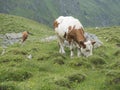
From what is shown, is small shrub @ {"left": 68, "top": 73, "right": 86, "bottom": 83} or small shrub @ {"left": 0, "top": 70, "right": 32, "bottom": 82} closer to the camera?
small shrub @ {"left": 0, "top": 70, "right": 32, "bottom": 82}

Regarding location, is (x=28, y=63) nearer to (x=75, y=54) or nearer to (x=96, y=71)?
(x=96, y=71)

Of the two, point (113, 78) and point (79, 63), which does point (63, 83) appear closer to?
point (113, 78)

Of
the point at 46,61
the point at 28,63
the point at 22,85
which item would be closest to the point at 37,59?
the point at 46,61

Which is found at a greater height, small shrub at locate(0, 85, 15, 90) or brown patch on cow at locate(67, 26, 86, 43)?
brown patch on cow at locate(67, 26, 86, 43)

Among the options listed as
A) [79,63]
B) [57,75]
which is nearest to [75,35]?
[79,63]

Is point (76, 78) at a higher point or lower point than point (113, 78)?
lower

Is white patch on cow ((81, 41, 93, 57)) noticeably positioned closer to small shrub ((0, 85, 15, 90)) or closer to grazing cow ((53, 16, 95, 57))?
grazing cow ((53, 16, 95, 57))

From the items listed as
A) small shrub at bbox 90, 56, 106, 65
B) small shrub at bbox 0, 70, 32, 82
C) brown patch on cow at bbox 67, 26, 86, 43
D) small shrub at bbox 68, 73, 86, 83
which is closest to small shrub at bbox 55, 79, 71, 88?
small shrub at bbox 68, 73, 86, 83

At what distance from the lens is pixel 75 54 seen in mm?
29422

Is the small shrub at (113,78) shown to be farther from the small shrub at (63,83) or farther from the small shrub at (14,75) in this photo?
the small shrub at (14,75)

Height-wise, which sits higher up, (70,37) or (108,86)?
(70,37)

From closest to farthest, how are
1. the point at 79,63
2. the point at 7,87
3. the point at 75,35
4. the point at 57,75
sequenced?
the point at 7,87
the point at 57,75
the point at 79,63
the point at 75,35

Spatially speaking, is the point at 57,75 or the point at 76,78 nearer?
the point at 76,78

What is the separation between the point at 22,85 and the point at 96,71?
5940 millimetres
